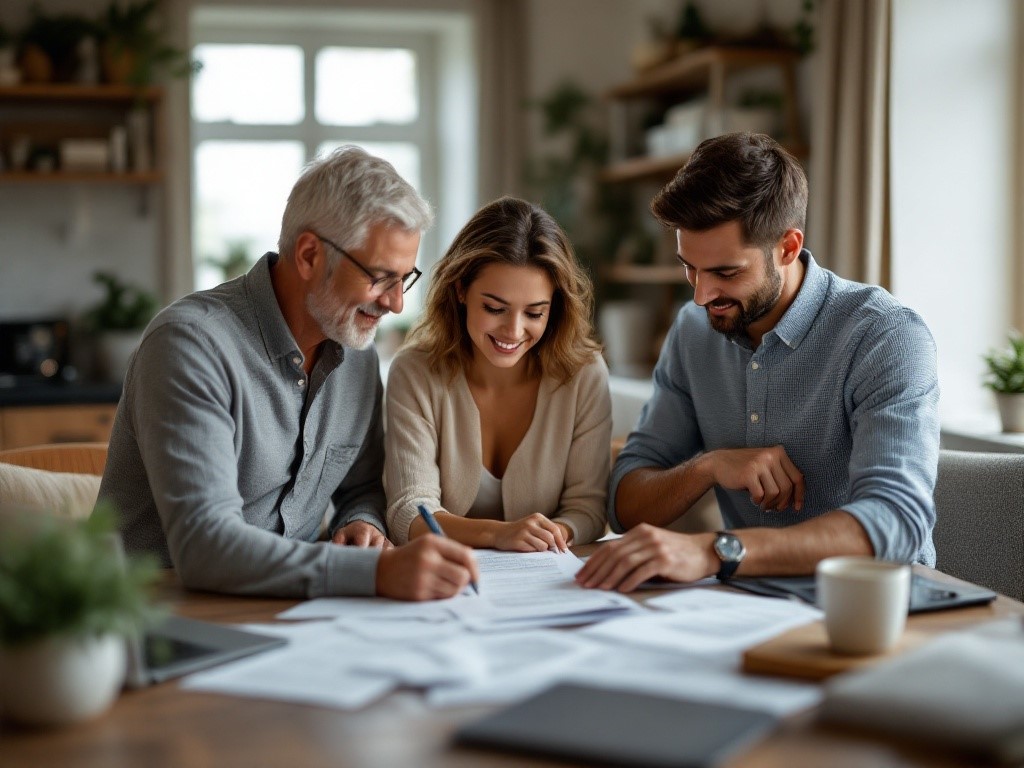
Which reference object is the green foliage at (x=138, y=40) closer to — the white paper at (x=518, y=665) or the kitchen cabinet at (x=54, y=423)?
the kitchen cabinet at (x=54, y=423)

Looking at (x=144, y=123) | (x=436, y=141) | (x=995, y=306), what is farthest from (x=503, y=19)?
(x=995, y=306)

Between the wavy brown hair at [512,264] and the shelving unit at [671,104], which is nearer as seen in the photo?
the wavy brown hair at [512,264]

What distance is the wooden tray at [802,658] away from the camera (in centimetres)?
112

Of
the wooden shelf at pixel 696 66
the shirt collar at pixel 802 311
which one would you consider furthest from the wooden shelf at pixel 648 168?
the shirt collar at pixel 802 311

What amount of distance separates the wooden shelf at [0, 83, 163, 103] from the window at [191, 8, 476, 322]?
466mm

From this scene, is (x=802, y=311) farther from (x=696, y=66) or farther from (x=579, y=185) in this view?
(x=579, y=185)

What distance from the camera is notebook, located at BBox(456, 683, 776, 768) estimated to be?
912 millimetres

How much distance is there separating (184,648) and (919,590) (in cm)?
88

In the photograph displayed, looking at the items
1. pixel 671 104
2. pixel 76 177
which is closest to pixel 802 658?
pixel 671 104

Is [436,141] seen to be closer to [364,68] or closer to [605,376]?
[364,68]

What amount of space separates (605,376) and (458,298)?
0.32m

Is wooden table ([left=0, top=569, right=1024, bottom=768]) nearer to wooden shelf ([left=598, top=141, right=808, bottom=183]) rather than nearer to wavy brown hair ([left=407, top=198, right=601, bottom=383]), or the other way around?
wavy brown hair ([left=407, top=198, right=601, bottom=383])

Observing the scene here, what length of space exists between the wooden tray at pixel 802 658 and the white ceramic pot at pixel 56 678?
2.03ft

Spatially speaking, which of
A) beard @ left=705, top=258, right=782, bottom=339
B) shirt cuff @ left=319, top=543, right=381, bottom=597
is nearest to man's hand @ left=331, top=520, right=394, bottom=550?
shirt cuff @ left=319, top=543, right=381, bottom=597
